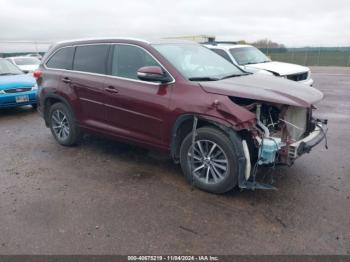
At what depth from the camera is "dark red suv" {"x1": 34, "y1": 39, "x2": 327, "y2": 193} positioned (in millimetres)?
4016

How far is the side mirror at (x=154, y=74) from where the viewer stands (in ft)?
14.5

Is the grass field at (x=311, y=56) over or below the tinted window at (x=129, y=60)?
below

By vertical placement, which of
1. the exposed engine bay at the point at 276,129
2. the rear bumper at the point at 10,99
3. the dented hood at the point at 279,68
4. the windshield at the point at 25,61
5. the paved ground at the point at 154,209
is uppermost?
the dented hood at the point at 279,68

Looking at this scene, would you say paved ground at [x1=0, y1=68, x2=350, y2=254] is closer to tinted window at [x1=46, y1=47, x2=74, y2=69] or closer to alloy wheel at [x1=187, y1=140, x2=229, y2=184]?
alloy wheel at [x1=187, y1=140, x2=229, y2=184]

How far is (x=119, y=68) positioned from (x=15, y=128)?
3979 mm

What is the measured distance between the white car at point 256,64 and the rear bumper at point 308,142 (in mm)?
4790

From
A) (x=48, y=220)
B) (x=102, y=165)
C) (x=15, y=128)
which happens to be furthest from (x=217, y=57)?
(x=15, y=128)

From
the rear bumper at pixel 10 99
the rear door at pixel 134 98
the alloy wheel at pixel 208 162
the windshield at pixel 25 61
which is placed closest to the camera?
the alloy wheel at pixel 208 162

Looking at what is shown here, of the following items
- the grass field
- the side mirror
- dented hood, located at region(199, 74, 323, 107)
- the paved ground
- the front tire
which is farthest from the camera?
the grass field

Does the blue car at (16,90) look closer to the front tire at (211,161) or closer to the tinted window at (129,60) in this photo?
the tinted window at (129,60)

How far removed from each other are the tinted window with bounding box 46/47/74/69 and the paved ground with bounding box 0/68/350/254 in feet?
5.07

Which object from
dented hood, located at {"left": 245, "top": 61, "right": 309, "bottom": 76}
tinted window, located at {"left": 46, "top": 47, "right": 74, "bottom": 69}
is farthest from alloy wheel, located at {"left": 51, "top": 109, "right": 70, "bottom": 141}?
dented hood, located at {"left": 245, "top": 61, "right": 309, "bottom": 76}

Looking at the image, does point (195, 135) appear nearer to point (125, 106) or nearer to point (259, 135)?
point (259, 135)

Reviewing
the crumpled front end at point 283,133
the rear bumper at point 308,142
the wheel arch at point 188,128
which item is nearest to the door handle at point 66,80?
the wheel arch at point 188,128
